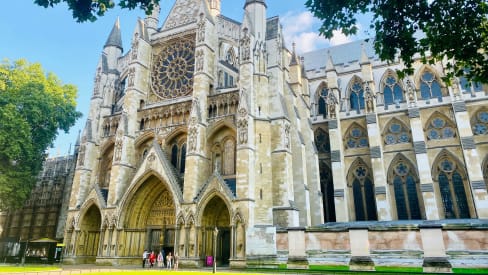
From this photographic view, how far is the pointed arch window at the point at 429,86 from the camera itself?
27.5m

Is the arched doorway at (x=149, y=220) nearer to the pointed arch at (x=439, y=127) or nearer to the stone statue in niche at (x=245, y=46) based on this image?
the stone statue in niche at (x=245, y=46)

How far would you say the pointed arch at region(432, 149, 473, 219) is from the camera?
23.4 meters

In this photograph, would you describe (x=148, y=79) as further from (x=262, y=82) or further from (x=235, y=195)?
(x=235, y=195)

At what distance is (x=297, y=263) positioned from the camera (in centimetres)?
1599

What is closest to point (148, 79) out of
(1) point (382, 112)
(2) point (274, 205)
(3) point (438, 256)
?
(2) point (274, 205)

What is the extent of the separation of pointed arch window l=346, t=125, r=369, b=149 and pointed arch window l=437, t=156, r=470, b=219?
5771 millimetres

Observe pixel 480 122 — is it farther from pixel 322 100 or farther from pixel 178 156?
pixel 178 156

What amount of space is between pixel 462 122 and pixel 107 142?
26.1 meters

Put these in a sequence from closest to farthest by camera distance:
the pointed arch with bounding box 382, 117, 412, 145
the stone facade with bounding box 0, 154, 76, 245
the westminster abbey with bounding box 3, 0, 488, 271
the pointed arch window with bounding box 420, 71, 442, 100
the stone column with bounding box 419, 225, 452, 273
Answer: the stone column with bounding box 419, 225, 452, 273
the westminster abbey with bounding box 3, 0, 488, 271
the pointed arch with bounding box 382, 117, 412, 145
the pointed arch window with bounding box 420, 71, 442, 100
the stone facade with bounding box 0, 154, 76, 245

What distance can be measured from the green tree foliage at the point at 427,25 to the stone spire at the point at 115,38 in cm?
2436

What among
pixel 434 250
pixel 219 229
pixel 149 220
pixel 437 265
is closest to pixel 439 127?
pixel 434 250

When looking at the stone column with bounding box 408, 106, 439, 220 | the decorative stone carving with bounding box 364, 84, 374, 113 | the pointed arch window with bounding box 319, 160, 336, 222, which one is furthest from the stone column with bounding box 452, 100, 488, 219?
the pointed arch window with bounding box 319, 160, 336, 222

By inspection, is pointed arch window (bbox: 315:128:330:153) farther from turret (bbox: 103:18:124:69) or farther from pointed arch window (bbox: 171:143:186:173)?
turret (bbox: 103:18:124:69)

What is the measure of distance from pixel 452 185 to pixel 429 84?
8.64 meters
